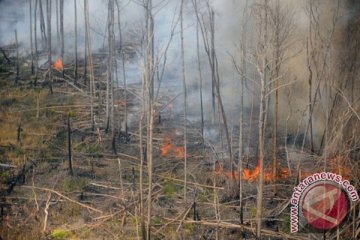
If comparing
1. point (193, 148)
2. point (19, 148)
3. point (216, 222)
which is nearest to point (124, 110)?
point (193, 148)

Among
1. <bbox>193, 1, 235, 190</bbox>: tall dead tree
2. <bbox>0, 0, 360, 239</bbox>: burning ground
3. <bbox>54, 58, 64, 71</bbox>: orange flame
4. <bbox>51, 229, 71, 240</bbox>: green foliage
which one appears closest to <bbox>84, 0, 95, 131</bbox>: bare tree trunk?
<bbox>0, 0, 360, 239</bbox>: burning ground

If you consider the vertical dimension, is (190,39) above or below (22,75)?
above

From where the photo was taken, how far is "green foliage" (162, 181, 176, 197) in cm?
1109

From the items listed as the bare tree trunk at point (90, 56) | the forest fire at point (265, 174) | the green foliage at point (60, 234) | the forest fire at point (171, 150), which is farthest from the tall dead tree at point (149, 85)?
the forest fire at point (265, 174)

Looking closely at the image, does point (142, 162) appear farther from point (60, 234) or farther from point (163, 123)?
point (60, 234)

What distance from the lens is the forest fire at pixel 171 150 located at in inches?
448

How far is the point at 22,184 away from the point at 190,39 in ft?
18.0

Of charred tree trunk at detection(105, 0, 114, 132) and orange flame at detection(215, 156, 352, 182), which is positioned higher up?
charred tree trunk at detection(105, 0, 114, 132)

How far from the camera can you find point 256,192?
36.8 feet

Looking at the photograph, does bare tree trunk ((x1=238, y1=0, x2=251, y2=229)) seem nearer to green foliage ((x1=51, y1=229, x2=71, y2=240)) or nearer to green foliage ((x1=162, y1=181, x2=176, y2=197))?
green foliage ((x1=162, y1=181, x2=176, y2=197))

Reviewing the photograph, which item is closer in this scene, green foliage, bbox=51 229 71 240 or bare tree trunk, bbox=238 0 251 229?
green foliage, bbox=51 229 71 240

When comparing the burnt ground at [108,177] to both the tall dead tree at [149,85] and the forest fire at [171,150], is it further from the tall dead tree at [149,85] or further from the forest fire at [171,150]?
the tall dead tree at [149,85]

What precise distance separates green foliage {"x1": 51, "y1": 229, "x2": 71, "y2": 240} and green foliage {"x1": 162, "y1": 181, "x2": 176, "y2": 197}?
2434mm

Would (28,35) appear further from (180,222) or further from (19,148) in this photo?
(180,222)
